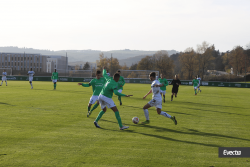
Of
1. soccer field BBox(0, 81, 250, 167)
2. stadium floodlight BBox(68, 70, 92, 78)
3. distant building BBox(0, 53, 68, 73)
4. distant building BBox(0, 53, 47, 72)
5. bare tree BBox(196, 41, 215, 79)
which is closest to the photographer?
soccer field BBox(0, 81, 250, 167)

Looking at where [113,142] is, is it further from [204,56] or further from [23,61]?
[23,61]

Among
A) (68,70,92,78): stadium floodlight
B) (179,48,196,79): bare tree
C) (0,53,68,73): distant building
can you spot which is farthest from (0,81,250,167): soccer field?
(0,53,68,73): distant building

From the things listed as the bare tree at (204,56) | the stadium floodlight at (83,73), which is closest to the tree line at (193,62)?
the bare tree at (204,56)

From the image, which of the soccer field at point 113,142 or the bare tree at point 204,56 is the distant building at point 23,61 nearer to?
the bare tree at point 204,56

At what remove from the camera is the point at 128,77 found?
5825cm

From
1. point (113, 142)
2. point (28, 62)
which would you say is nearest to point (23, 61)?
point (28, 62)

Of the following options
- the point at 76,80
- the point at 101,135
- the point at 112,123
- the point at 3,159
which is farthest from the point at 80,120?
the point at 76,80

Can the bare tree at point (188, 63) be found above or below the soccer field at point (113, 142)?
above

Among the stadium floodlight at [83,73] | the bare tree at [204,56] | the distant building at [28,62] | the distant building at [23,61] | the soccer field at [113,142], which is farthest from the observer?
the distant building at [28,62]

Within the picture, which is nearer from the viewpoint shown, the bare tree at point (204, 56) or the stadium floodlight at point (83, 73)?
the stadium floodlight at point (83, 73)

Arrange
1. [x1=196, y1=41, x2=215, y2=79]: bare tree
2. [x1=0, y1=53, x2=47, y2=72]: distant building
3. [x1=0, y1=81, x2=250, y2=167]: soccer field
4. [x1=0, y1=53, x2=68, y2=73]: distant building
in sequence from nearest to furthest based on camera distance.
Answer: [x1=0, y1=81, x2=250, y2=167]: soccer field, [x1=196, y1=41, x2=215, y2=79]: bare tree, [x1=0, y1=53, x2=47, y2=72]: distant building, [x1=0, y1=53, x2=68, y2=73]: distant building

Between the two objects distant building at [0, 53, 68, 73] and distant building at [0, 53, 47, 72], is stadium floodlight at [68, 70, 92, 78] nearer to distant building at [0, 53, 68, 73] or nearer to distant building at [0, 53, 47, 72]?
distant building at [0, 53, 68, 73]

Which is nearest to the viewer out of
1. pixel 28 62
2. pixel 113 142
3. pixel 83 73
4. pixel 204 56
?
pixel 113 142

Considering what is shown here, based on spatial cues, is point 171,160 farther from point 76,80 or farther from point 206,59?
point 206,59
